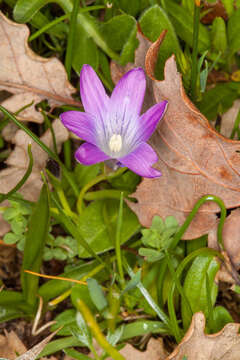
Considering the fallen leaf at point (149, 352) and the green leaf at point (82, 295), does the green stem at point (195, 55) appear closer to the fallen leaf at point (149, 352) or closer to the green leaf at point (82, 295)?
the green leaf at point (82, 295)

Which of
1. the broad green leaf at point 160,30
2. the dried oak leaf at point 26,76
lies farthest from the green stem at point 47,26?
the broad green leaf at point 160,30

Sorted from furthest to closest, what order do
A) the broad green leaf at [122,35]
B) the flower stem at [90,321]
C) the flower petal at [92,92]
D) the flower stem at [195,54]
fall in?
1. the broad green leaf at [122,35]
2. the flower stem at [195,54]
3. the flower petal at [92,92]
4. the flower stem at [90,321]

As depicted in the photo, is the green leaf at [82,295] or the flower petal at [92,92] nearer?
the flower petal at [92,92]

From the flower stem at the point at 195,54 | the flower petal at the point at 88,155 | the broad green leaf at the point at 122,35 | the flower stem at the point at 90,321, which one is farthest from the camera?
the broad green leaf at the point at 122,35

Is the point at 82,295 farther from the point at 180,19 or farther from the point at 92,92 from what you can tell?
the point at 180,19

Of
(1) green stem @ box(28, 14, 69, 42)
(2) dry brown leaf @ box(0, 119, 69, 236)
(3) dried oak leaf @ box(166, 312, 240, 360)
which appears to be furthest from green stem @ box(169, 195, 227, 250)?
(1) green stem @ box(28, 14, 69, 42)

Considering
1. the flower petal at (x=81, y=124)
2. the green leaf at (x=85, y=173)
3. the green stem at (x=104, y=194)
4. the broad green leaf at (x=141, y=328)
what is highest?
the flower petal at (x=81, y=124)

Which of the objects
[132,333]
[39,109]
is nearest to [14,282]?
[132,333]
